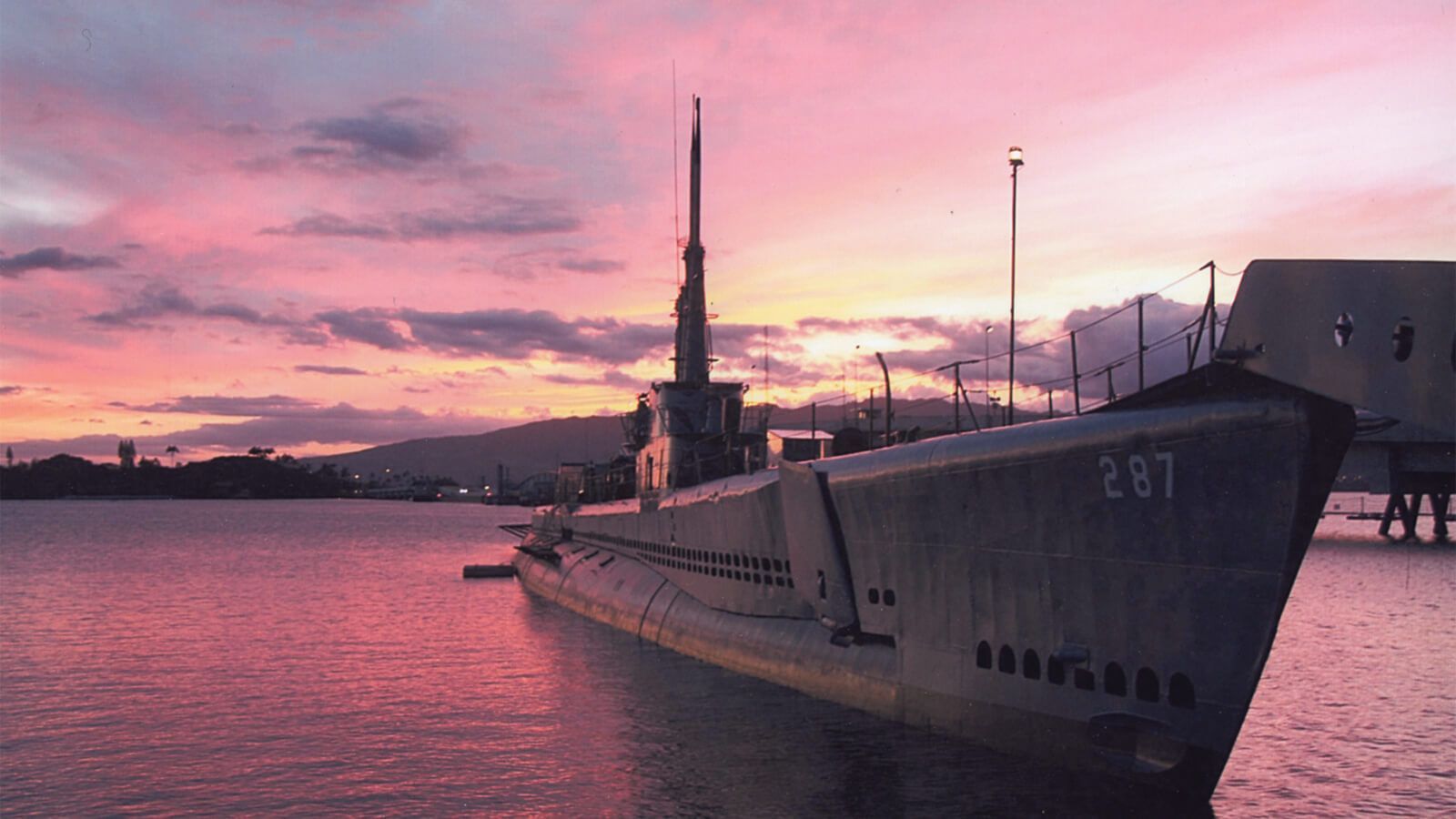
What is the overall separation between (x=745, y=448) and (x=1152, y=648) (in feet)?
51.2

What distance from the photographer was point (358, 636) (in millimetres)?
34375

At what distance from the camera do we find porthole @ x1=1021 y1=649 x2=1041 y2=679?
565 inches

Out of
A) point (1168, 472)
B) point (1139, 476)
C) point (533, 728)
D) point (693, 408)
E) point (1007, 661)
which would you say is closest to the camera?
point (1168, 472)

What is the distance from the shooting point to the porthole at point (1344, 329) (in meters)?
9.90

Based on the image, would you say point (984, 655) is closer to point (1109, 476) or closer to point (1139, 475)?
point (1109, 476)

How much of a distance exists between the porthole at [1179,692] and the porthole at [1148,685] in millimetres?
197

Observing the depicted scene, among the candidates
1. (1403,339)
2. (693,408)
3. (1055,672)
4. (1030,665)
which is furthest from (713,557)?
(1403,339)

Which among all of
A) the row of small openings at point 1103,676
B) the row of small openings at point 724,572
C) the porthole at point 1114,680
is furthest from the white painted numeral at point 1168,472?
the row of small openings at point 724,572

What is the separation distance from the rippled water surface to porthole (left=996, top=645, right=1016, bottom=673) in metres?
1.15

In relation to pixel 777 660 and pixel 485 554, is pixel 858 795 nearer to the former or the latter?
pixel 777 660

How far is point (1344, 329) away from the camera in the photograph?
392 inches

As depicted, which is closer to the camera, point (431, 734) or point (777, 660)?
point (431, 734)

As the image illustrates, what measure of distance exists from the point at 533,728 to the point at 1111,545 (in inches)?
444

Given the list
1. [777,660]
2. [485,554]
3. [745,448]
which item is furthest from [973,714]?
[485,554]
